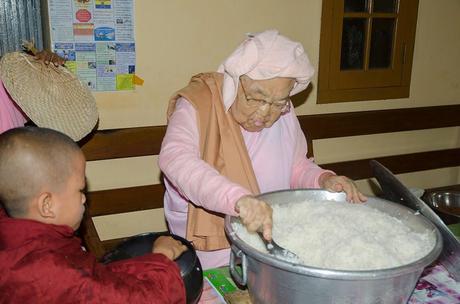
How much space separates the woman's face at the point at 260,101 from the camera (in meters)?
1.46

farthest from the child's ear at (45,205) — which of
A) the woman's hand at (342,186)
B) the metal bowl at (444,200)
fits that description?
the metal bowl at (444,200)

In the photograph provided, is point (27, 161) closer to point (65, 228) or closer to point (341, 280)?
point (65, 228)

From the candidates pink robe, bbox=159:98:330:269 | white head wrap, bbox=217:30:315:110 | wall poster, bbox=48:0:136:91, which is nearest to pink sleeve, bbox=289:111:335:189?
pink robe, bbox=159:98:330:269

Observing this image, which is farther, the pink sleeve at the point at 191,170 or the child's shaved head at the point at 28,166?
the pink sleeve at the point at 191,170

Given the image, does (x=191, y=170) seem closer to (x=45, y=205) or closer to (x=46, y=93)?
(x=45, y=205)

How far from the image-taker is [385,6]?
10.3 feet

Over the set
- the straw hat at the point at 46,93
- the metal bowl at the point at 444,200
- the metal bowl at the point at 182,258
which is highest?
the straw hat at the point at 46,93

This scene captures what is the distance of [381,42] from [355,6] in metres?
0.34

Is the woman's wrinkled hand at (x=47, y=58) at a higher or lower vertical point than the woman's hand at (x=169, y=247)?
higher

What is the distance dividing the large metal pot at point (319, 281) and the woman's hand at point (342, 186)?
32 cm

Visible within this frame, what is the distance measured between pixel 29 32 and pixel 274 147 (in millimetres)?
1487

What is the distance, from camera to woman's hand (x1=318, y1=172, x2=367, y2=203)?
138 cm

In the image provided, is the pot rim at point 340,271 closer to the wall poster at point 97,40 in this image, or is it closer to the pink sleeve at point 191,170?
the pink sleeve at point 191,170

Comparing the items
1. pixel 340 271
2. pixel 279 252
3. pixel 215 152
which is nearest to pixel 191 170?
pixel 215 152
